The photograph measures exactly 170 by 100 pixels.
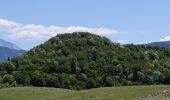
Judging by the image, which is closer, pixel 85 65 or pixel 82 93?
pixel 82 93

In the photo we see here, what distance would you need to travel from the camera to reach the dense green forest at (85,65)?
392 feet

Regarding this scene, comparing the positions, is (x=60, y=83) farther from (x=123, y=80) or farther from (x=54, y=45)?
(x=54, y=45)

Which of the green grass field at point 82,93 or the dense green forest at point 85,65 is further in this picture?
the dense green forest at point 85,65

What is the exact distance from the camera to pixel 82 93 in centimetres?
6141

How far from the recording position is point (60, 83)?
116 metres

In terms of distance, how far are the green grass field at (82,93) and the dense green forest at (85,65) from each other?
41743 millimetres

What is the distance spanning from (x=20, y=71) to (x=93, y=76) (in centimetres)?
1806

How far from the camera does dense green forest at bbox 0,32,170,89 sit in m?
119

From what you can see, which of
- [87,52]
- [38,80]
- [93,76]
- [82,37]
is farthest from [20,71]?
[82,37]

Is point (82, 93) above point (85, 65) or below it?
above

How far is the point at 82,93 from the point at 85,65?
73.0m

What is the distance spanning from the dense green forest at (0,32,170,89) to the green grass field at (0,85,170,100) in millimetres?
41743

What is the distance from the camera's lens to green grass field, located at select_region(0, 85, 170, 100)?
A: 5675 centimetres

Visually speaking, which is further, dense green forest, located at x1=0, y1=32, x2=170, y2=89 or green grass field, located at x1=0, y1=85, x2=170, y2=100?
dense green forest, located at x1=0, y1=32, x2=170, y2=89
